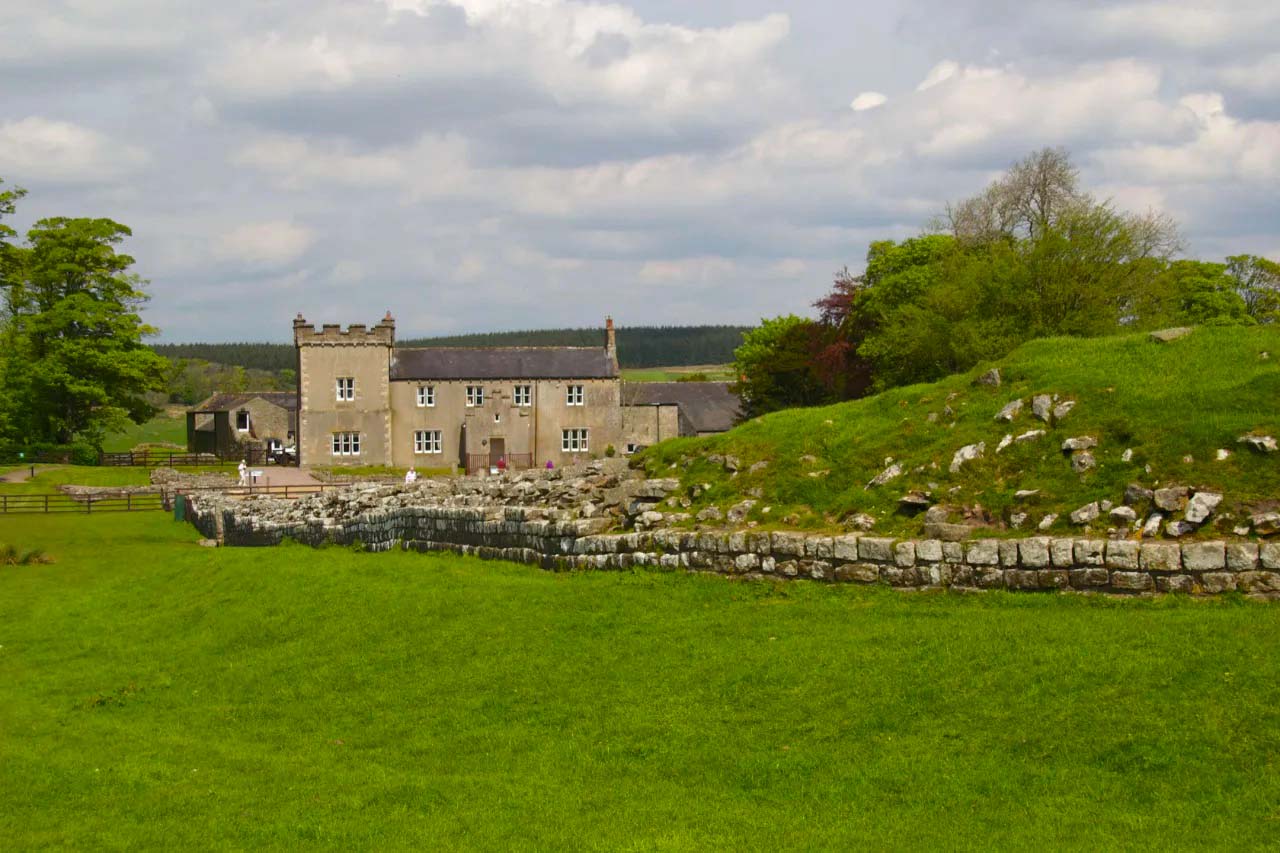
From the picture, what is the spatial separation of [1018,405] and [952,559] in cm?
400

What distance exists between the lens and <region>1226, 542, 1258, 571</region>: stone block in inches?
512

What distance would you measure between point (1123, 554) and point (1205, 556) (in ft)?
2.86

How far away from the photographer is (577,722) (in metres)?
12.4

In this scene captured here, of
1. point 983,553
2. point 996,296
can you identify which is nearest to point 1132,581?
point 983,553

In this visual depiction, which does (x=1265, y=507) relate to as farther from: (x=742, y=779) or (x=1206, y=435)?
(x=742, y=779)

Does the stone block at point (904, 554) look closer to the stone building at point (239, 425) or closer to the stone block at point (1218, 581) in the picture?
the stone block at point (1218, 581)

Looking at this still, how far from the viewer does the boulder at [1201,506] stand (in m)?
14.0

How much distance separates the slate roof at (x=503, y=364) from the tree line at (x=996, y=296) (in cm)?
1045

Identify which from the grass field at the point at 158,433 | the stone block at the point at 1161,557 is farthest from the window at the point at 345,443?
the stone block at the point at 1161,557

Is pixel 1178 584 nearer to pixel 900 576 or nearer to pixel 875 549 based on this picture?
pixel 900 576

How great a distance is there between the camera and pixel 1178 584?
13242mm

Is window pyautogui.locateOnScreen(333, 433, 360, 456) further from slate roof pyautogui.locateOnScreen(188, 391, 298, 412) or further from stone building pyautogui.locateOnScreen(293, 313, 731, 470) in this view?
slate roof pyautogui.locateOnScreen(188, 391, 298, 412)

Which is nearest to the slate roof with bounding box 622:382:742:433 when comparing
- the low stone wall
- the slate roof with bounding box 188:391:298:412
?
the slate roof with bounding box 188:391:298:412

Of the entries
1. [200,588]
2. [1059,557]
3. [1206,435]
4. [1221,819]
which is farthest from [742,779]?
[200,588]
